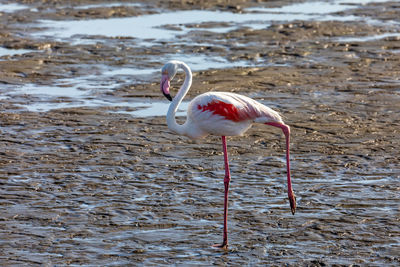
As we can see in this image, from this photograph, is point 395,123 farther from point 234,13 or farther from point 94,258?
point 234,13

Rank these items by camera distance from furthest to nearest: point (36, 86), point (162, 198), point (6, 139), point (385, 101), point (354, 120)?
point (36, 86) < point (385, 101) < point (354, 120) < point (6, 139) < point (162, 198)

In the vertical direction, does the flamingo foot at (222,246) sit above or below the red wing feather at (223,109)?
below

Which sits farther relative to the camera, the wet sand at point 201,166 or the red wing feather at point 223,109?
the red wing feather at point 223,109

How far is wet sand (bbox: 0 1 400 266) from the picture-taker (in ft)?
21.3

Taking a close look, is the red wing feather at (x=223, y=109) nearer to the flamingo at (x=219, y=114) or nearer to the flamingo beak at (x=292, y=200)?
the flamingo at (x=219, y=114)

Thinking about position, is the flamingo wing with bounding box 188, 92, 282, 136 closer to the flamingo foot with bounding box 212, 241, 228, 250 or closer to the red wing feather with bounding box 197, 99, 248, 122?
the red wing feather with bounding box 197, 99, 248, 122

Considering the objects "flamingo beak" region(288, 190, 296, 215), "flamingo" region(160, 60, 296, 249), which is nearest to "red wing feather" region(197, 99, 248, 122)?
"flamingo" region(160, 60, 296, 249)

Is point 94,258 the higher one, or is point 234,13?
point 234,13

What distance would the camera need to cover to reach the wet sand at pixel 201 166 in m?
6.48

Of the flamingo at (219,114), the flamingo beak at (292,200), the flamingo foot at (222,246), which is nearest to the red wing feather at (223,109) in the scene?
the flamingo at (219,114)

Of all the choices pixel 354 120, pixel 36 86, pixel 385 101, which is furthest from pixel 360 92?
pixel 36 86

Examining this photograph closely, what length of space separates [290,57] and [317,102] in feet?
9.79

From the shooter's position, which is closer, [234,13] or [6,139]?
[6,139]

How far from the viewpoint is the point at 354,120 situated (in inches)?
403
